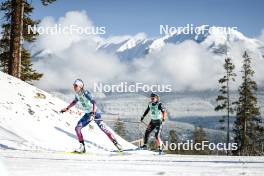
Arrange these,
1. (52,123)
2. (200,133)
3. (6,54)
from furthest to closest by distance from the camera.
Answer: (200,133), (6,54), (52,123)

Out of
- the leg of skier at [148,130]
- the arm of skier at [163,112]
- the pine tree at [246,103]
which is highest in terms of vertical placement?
the pine tree at [246,103]

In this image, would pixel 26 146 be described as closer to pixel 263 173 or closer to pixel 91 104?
pixel 91 104

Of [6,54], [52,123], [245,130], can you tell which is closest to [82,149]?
[52,123]

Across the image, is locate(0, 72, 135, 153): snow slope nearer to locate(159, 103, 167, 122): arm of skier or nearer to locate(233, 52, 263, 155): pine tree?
locate(159, 103, 167, 122): arm of skier

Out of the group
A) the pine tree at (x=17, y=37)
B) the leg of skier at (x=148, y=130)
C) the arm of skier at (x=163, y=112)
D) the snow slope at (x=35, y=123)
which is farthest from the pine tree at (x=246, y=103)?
the arm of skier at (x=163, y=112)

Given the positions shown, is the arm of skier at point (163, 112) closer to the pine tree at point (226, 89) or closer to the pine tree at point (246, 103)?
the pine tree at point (246, 103)

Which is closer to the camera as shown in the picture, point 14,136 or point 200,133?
point 14,136

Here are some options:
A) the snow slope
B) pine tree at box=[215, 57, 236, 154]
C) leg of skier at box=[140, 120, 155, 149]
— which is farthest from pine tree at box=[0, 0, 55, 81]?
pine tree at box=[215, 57, 236, 154]

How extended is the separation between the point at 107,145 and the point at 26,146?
200 inches

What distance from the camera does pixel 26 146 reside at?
15047mm

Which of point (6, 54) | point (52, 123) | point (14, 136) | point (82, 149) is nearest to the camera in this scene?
point (82, 149)

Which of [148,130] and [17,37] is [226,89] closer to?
[17,37]

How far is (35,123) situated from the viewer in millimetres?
17859

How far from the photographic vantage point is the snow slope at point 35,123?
623 inches
